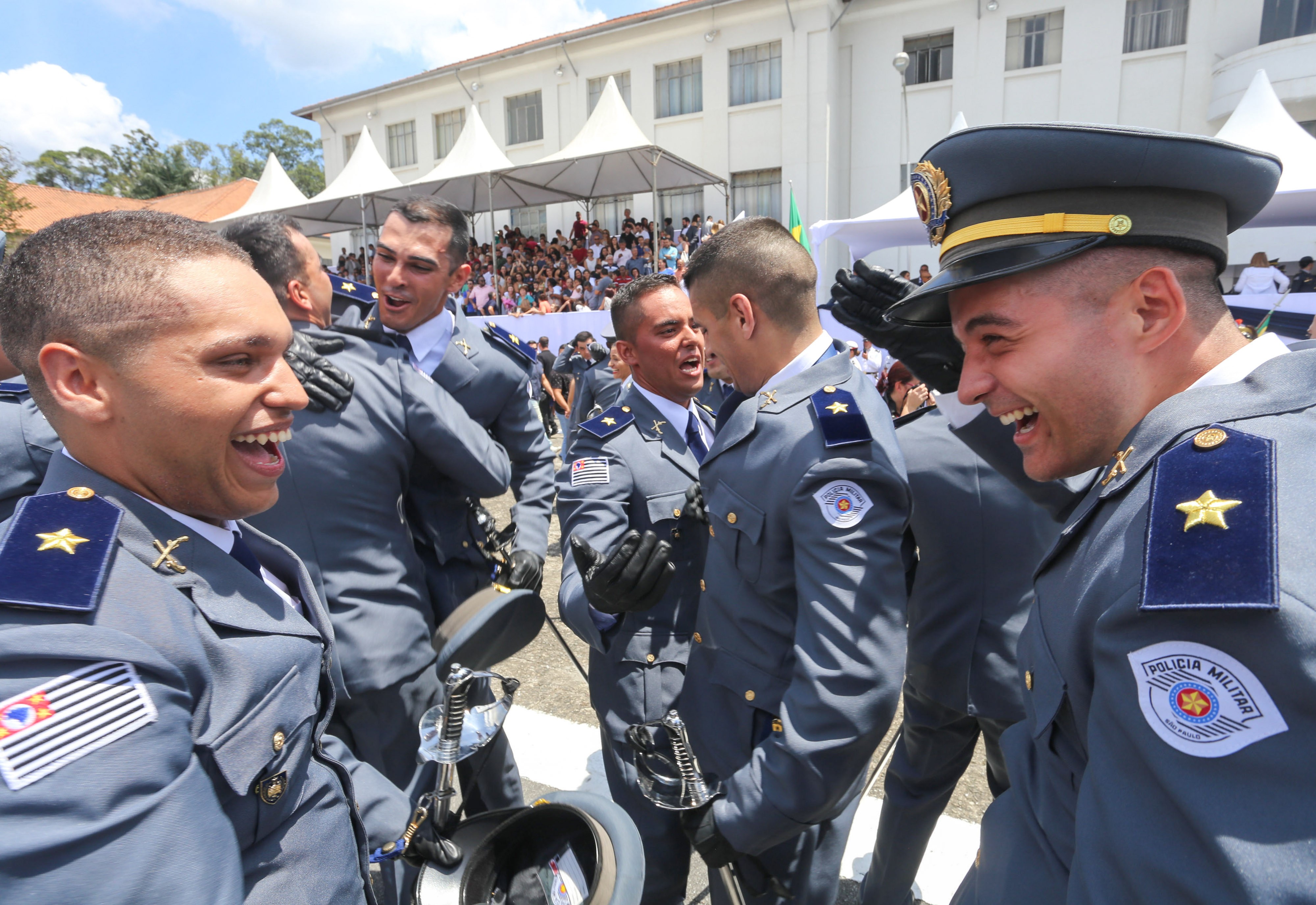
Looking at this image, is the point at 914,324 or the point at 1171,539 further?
the point at 914,324

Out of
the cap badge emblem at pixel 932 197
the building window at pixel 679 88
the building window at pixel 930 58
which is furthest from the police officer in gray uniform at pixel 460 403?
the building window at pixel 679 88

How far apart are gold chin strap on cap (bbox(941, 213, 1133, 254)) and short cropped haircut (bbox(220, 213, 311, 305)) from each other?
8.21 feet

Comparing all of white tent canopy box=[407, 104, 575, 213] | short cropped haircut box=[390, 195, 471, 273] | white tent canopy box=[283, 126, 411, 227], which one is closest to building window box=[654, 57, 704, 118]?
white tent canopy box=[407, 104, 575, 213]

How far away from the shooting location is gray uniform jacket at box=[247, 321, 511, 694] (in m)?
2.22

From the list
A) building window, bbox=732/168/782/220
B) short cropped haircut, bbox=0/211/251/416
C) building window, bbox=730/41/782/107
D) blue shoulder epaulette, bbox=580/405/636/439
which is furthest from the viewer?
building window, bbox=732/168/782/220

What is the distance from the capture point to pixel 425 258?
3.14m

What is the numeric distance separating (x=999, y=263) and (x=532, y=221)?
82.1 ft

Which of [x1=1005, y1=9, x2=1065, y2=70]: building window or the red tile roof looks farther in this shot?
the red tile roof

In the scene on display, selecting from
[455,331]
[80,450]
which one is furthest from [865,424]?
[455,331]

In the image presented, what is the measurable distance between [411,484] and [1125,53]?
21804 millimetres

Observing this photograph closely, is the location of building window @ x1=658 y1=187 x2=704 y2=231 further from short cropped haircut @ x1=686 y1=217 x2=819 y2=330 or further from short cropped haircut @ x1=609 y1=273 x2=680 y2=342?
short cropped haircut @ x1=686 y1=217 x2=819 y2=330

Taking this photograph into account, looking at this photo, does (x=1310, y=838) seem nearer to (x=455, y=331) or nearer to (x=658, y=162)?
(x=455, y=331)

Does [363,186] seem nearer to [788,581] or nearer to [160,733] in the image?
[788,581]

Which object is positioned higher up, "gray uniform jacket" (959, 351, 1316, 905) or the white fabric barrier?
the white fabric barrier
